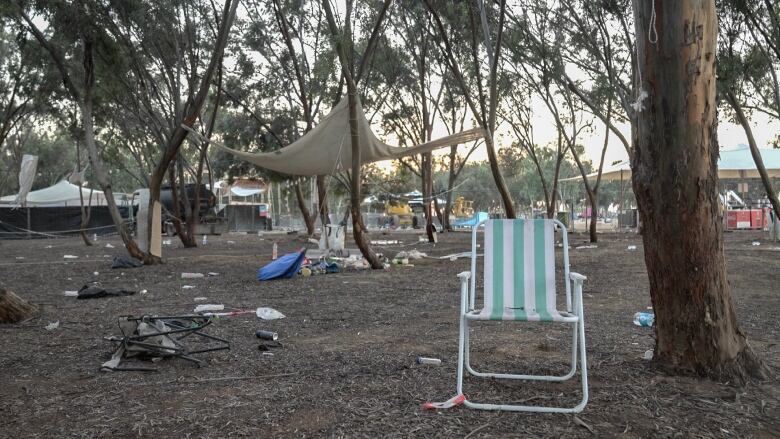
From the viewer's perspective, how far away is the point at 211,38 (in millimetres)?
12781

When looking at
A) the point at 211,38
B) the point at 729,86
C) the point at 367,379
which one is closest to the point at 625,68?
the point at 729,86

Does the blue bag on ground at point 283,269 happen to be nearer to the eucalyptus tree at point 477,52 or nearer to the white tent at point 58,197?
the eucalyptus tree at point 477,52

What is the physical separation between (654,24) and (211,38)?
11670mm

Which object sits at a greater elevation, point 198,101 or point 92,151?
point 198,101

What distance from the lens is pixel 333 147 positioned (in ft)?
28.4

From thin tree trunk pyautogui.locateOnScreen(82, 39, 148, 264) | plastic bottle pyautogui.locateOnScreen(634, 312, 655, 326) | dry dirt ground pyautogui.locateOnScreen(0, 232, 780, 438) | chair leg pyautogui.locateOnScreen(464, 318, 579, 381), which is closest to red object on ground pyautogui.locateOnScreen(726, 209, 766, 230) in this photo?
dry dirt ground pyautogui.locateOnScreen(0, 232, 780, 438)

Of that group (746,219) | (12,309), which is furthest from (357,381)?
(746,219)

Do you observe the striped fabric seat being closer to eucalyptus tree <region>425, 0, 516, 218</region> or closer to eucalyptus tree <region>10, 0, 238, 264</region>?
eucalyptus tree <region>425, 0, 516, 218</region>

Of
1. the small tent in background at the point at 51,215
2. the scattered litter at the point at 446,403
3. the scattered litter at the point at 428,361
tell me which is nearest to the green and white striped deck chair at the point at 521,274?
the scattered litter at the point at 428,361

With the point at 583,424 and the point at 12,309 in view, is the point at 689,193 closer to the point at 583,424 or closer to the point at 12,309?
the point at 583,424

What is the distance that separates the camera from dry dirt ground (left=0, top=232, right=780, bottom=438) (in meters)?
2.29

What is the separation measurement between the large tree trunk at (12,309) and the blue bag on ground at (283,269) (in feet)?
9.78

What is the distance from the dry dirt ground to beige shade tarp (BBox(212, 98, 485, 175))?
317cm

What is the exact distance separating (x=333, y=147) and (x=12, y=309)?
4.90 meters
